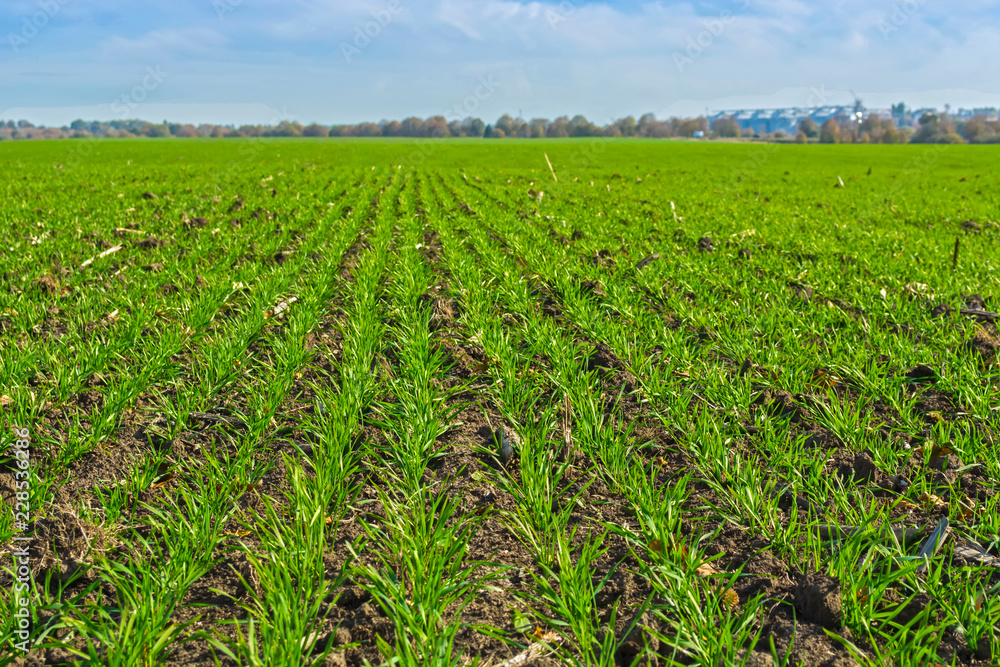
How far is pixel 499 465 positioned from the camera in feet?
10.3

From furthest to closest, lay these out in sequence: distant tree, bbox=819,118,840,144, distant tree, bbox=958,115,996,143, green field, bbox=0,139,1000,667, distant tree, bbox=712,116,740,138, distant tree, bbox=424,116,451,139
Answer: distant tree, bbox=712,116,740,138 → distant tree, bbox=424,116,451,139 → distant tree, bbox=819,118,840,144 → distant tree, bbox=958,115,996,143 → green field, bbox=0,139,1000,667

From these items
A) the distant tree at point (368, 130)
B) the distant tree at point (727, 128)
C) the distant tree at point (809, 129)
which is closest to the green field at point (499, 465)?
the distant tree at point (809, 129)

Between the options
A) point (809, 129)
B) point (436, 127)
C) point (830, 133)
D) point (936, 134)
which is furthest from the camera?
point (436, 127)

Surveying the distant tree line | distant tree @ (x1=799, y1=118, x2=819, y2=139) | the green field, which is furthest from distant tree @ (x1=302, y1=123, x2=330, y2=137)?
the green field

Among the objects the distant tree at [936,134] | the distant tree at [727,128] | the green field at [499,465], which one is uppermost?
the distant tree at [727,128]

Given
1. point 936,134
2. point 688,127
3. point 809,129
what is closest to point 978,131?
point 936,134

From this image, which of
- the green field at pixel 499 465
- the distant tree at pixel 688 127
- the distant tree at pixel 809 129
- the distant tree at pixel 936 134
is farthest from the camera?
the distant tree at pixel 688 127

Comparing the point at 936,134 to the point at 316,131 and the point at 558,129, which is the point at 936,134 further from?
the point at 316,131

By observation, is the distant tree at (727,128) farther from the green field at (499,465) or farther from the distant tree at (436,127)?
the green field at (499,465)

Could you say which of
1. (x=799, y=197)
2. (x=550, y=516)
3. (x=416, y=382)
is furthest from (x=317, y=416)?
(x=799, y=197)

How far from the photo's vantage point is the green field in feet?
6.52

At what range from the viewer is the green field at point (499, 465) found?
199 cm

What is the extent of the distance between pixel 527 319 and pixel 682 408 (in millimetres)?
1889

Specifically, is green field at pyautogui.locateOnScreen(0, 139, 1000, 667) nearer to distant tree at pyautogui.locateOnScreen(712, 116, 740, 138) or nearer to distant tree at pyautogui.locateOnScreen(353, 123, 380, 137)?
distant tree at pyautogui.locateOnScreen(353, 123, 380, 137)
